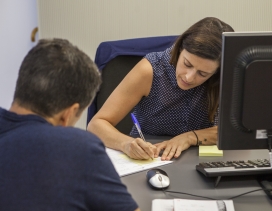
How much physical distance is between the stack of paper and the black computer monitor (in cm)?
18

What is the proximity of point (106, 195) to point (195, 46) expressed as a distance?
0.90m

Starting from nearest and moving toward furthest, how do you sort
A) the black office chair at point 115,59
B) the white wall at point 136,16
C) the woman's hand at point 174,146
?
the woman's hand at point 174,146 → the black office chair at point 115,59 → the white wall at point 136,16

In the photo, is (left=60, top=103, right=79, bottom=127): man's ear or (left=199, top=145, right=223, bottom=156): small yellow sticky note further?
(left=199, top=145, right=223, bottom=156): small yellow sticky note

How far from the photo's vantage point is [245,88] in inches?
45.6

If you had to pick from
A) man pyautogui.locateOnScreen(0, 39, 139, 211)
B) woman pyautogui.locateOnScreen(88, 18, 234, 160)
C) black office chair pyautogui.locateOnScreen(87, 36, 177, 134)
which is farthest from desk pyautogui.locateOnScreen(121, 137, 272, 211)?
black office chair pyautogui.locateOnScreen(87, 36, 177, 134)

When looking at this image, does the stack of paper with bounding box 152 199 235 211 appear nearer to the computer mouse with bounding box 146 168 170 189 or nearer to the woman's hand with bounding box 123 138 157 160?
the computer mouse with bounding box 146 168 170 189

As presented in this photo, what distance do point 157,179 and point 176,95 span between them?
64cm

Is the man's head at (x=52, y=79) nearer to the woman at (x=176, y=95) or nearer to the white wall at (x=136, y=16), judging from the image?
the woman at (x=176, y=95)

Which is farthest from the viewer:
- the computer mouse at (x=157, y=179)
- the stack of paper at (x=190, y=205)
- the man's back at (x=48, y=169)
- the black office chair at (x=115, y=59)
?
the black office chair at (x=115, y=59)

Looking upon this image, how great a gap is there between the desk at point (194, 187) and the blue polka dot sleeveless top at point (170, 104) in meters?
0.36

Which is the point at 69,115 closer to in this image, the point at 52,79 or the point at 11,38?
the point at 52,79

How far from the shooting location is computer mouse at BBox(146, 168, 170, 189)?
Result: 4.13 ft

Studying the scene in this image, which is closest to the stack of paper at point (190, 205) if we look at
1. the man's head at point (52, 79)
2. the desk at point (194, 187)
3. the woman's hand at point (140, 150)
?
the desk at point (194, 187)

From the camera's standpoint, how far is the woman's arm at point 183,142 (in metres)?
1.53
